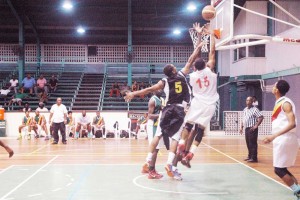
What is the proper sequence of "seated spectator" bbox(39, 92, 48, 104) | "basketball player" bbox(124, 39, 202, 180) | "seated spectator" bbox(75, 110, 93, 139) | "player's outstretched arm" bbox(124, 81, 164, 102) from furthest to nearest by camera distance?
"seated spectator" bbox(39, 92, 48, 104)
"seated spectator" bbox(75, 110, 93, 139)
"basketball player" bbox(124, 39, 202, 180)
"player's outstretched arm" bbox(124, 81, 164, 102)

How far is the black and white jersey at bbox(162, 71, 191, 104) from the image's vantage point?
747 centimetres

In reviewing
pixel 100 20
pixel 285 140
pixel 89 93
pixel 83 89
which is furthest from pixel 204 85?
pixel 100 20

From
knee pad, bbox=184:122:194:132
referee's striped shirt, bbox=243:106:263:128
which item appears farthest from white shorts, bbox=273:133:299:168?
referee's striped shirt, bbox=243:106:263:128

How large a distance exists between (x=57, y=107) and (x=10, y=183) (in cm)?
847

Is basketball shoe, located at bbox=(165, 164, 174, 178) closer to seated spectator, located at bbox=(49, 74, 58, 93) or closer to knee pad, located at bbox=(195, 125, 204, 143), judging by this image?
knee pad, located at bbox=(195, 125, 204, 143)

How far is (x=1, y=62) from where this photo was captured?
27688mm

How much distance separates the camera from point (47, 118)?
20.5 metres

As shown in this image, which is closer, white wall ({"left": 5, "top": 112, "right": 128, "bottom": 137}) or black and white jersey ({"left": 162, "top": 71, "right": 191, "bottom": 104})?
black and white jersey ({"left": 162, "top": 71, "right": 191, "bottom": 104})

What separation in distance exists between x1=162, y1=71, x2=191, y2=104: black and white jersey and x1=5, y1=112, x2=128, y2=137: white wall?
13392 mm

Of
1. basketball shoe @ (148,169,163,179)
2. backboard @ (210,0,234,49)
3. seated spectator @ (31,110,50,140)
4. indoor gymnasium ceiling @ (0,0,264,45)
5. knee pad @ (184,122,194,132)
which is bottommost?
Result: basketball shoe @ (148,169,163,179)

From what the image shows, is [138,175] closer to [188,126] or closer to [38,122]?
[188,126]

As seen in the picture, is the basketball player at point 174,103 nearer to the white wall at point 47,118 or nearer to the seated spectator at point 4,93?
the white wall at point 47,118

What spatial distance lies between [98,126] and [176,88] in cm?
1236

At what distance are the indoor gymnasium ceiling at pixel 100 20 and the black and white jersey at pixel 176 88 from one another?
1656cm
